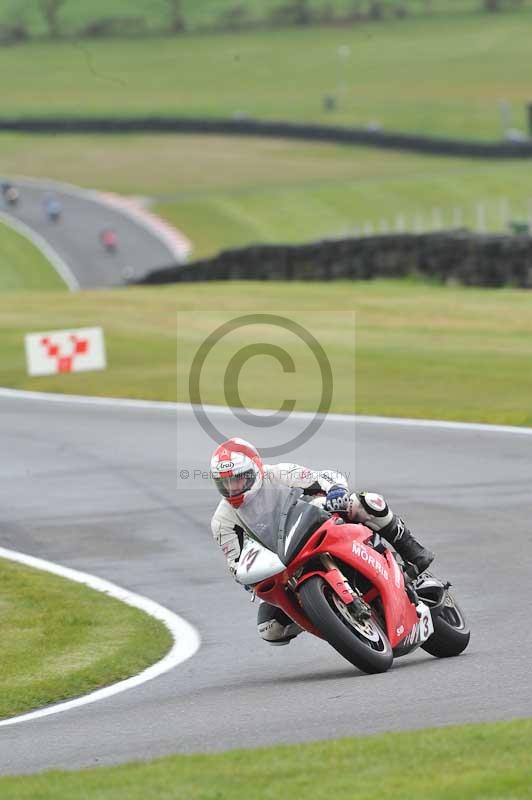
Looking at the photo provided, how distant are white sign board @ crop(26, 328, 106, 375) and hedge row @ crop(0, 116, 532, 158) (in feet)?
153

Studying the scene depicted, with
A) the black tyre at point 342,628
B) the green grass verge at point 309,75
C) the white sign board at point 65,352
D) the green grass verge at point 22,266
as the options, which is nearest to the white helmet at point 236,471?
the black tyre at point 342,628

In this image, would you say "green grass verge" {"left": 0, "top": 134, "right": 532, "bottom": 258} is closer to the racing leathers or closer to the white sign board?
the white sign board

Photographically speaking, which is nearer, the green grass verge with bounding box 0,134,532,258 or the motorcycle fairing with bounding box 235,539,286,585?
the motorcycle fairing with bounding box 235,539,286,585

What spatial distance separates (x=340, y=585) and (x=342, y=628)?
0.85ft

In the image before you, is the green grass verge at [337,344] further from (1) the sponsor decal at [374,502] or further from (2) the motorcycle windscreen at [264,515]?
(2) the motorcycle windscreen at [264,515]

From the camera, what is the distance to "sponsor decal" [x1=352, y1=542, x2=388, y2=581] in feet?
27.5

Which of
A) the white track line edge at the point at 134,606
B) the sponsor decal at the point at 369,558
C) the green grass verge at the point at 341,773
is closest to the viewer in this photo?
the green grass verge at the point at 341,773

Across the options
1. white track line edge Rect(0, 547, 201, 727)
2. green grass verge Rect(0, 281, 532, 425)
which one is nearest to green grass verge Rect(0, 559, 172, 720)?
white track line edge Rect(0, 547, 201, 727)

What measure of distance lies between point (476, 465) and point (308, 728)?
8.03 metres

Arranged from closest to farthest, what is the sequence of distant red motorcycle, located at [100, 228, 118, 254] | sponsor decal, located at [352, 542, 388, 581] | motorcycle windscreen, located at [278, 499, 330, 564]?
motorcycle windscreen, located at [278, 499, 330, 564] < sponsor decal, located at [352, 542, 388, 581] < distant red motorcycle, located at [100, 228, 118, 254]

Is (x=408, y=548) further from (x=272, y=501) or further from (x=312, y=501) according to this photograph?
(x=272, y=501)

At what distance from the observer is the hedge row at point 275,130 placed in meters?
69.2

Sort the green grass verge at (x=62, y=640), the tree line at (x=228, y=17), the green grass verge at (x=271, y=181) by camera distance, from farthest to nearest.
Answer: the tree line at (x=228, y=17), the green grass verge at (x=271, y=181), the green grass verge at (x=62, y=640)

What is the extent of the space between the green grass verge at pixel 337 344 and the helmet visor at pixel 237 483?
8.92 m
